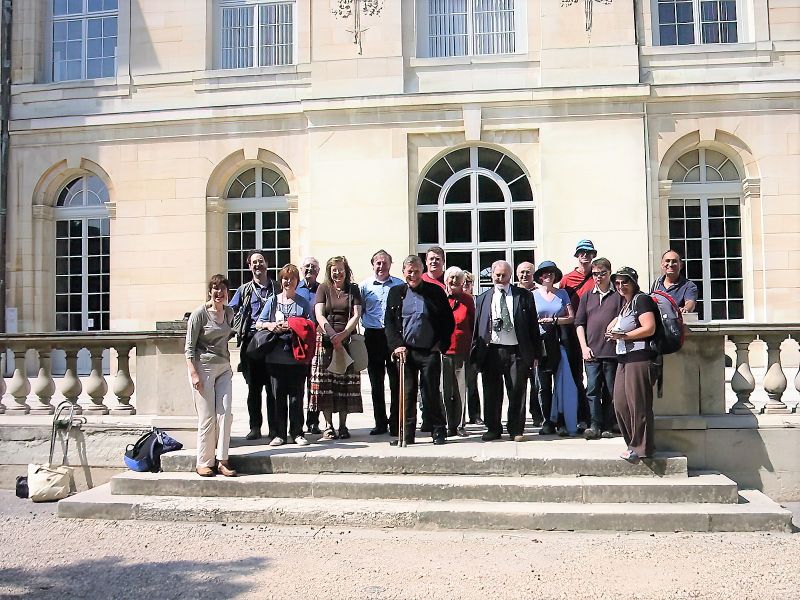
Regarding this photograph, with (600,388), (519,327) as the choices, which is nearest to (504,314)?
(519,327)

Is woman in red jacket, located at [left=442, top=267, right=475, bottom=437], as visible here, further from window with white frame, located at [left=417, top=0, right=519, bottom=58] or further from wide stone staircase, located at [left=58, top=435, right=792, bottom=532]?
window with white frame, located at [left=417, top=0, right=519, bottom=58]

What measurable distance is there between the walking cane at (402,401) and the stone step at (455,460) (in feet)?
0.41

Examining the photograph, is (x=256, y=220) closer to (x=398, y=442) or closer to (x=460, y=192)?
(x=460, y=192)

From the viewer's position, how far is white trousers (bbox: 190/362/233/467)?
628cm

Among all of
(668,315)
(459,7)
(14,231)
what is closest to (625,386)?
(668,315)

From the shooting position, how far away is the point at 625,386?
6.10 m

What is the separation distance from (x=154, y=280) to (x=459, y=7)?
7.55 meters

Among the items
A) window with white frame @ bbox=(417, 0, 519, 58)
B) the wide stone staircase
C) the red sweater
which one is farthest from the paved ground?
window with white frame @ bbox=(417, 0, 519, 58)

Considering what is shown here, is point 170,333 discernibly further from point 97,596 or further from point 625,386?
point 625,386

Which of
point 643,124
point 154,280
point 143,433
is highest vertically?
point 643,124

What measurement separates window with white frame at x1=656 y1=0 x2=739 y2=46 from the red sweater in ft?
29.1

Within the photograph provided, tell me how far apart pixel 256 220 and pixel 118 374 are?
25.6 ft

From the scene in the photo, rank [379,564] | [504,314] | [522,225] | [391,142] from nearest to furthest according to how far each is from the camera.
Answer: [379,564], [504,314], [391,142], [522,225]

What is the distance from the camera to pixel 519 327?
6.83 m
